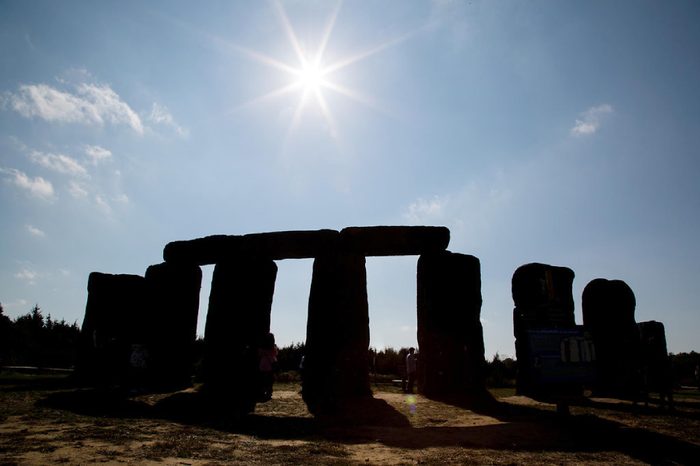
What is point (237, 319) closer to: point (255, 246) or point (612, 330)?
point (255, 246)

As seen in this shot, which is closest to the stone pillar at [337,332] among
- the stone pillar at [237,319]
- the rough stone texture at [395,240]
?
the rough stone texture at [395,240]

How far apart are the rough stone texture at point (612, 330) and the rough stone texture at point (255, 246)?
8984 mm

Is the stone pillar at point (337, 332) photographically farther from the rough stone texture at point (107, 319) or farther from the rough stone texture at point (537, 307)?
the rough stone texture at point (107, 319)

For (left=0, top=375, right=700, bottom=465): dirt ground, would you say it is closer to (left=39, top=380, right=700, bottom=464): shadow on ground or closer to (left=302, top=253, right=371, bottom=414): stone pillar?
(left=39, top=380, right=700, bottom=464): shadow on ground

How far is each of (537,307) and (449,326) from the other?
3453mm

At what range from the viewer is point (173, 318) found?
16.8m

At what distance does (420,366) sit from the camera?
14391 mm

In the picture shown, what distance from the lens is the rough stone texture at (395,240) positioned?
48.8 ft

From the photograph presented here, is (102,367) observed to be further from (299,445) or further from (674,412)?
(674,412)

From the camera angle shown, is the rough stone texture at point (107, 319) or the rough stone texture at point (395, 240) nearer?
the rough stone texture at point (395, 240)

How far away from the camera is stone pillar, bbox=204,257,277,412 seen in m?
14.9

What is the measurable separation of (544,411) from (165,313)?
42.9 feet

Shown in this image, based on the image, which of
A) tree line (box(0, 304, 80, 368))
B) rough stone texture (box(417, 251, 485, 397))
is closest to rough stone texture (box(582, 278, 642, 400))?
rough stone texture (box(417, 251, 485, 397))

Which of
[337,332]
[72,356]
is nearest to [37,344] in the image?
[72,356]
